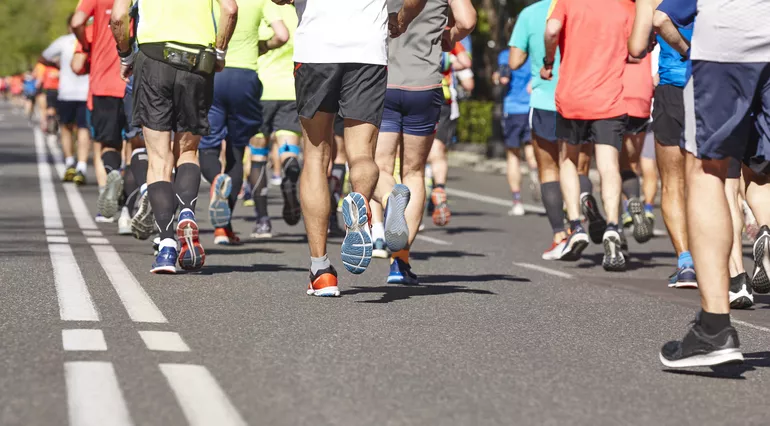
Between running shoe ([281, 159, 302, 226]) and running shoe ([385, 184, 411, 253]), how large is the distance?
414 cm

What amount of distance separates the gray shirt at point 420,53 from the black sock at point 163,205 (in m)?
1.42

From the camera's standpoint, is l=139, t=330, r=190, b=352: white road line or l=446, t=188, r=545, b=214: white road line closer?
l=139, t=330, r=190, b=352: white road line

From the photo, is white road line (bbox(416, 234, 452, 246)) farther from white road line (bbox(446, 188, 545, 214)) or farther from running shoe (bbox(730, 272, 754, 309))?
running shoe (bbox(730, 272, 754, 309))

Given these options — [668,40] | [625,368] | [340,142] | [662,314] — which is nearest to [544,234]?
[340,142]

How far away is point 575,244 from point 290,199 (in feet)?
7.84

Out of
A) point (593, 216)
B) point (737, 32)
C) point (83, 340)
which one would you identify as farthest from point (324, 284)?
point (593, 216)

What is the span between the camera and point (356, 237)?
736cm

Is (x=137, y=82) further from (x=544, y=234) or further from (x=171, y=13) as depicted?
(x=544, y=234)

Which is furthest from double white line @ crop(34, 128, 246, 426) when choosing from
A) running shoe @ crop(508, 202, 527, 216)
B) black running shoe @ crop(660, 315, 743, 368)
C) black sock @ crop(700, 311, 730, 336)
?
running shoe @ crop(508, 202, 527, 216)

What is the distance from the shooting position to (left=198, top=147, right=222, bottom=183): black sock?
11.6 m

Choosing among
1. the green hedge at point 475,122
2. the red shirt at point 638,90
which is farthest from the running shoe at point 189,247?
the green hedge at point 475,122

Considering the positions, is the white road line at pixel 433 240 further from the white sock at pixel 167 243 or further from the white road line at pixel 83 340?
the white road line at pixel 83 340

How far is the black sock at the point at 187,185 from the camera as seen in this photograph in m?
9.35

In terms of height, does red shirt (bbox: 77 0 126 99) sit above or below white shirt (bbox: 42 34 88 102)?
above
